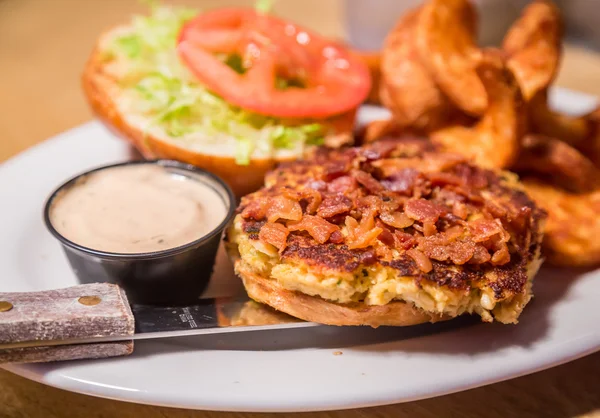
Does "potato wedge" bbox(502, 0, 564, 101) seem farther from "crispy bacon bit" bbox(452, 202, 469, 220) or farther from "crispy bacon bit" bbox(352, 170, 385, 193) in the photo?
"crispy bacon bit" bbox(352, 170, 385, 193)

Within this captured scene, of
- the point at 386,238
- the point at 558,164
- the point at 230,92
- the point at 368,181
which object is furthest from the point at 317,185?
the point at 558,164

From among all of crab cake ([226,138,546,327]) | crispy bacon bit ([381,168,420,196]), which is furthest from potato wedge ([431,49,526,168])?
crispy bacon bit ([381,168,420,196])

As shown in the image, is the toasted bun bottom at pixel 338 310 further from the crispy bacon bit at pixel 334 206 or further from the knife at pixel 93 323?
the crispy bacon bit at pixel 334 206

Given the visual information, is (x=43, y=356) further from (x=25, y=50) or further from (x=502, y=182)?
(x=25, y=50)

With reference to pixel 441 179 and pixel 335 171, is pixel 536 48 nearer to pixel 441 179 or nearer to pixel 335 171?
pixel 441 179

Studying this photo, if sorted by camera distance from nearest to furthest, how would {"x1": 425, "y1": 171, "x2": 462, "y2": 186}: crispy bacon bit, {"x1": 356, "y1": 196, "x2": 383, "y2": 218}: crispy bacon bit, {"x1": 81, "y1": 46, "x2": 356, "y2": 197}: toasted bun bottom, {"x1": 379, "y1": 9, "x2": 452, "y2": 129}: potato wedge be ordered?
{"x1": 356, "y1": 196, "x2": 383, "y2": 218}: crispy bacon bit
{"x1": 425, "y1": 171, "x2": 462, "y2": 186}: crispy bacon bit
{"x1": 81, "y1": 46, "x2": 356, "y2": 197}: toasted bun bottom
{"x1": 379, "y1": 9, "x2": 452, "y2": 129}: potato wedge

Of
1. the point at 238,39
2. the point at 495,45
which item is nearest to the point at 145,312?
the point at 238,39

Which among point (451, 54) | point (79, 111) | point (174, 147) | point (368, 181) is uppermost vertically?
point (451, 54)
